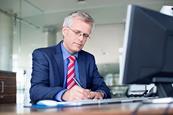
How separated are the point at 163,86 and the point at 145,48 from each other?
8.6 inches

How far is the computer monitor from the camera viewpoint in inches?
45.1

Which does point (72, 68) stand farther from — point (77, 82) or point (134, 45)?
point (134, 45)

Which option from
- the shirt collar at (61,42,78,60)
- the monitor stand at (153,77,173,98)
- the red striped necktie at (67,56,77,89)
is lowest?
the monitor stand at (153,77,173,98)

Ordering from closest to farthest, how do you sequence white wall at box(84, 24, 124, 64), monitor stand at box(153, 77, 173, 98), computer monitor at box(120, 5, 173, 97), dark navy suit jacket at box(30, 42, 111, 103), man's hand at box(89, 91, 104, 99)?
computer monitor at box(120, 5, 173, 97)
monitor stand at box(153, 77, 173, 98)
man's hand at box(89, 91, 104, 99)
dark navy suit jacket at box(30, 42, 111, 103)
white wall at box(84, 24, 124, 64)

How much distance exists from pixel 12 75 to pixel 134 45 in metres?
2.39

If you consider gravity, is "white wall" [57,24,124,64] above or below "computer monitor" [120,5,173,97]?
above

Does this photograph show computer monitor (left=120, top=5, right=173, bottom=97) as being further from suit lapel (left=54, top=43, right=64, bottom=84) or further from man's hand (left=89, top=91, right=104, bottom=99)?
suit lapel (left=54, top=43, right=64, bottom=84)

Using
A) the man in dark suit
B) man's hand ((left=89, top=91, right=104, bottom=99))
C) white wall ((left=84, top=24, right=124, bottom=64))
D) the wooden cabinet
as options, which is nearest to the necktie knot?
the man in dark suit

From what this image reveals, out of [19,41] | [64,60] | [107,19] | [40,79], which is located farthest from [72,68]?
[107,19]

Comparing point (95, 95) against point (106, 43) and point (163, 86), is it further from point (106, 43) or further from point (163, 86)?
point (106, 43)

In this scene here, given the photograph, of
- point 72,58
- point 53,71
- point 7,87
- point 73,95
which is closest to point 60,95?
point 73,95

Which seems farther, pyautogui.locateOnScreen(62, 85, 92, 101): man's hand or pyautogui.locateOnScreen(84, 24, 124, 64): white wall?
pyautogui.locateOnScreen(84, 24, 124, 64): white wall

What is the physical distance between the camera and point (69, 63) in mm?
2008

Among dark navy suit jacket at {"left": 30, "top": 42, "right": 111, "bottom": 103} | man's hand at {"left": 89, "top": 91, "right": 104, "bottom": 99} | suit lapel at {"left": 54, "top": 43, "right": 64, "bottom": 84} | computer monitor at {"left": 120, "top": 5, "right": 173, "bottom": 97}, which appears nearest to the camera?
computer monitor at {"left": 120, "top": 5, "right": 173, "bottom": 97}
